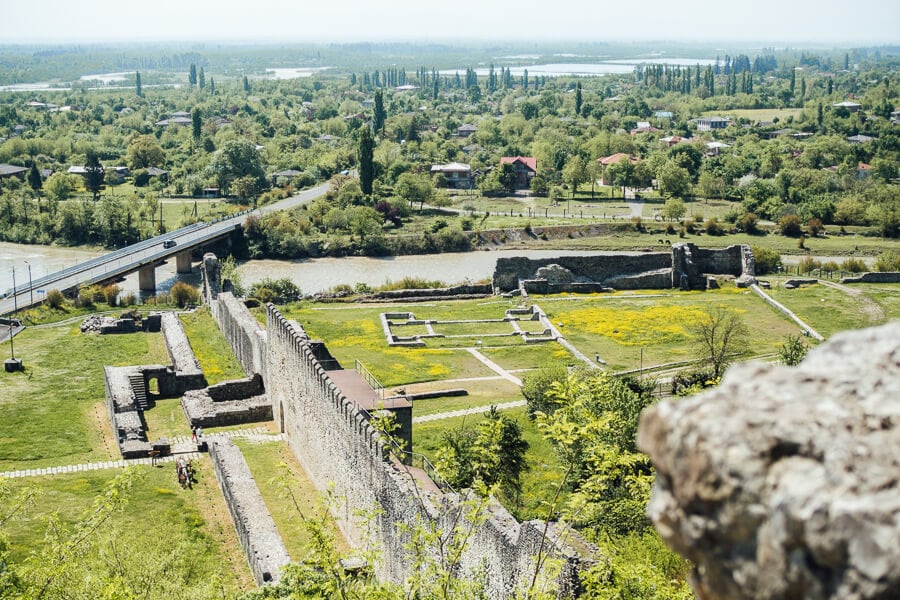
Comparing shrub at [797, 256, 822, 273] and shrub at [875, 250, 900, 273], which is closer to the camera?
shrub at [875, 250, 900, 273]

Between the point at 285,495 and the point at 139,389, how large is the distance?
53.9ft

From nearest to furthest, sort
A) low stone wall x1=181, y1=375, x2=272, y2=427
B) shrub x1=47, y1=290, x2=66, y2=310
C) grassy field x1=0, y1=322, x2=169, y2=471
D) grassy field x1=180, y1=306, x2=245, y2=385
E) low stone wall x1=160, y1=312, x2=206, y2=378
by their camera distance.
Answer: grassy field x1=0, y1=322, x2=169, y2=471 → low stone wall x1=181, y1=375, x2=272, y2=427 → low stone wall x1=160, y1=312, x2=206, y2=378 → grassy field x1=180, y1=306, x2=245, y2=385 → shrub x1=47, y1=290, x2=66, y2=310

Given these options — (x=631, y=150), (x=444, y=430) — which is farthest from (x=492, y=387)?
(x=631, y=150)

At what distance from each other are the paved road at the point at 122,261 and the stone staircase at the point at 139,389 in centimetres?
1992

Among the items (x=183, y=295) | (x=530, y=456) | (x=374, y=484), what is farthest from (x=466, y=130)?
(x=374, y=484)

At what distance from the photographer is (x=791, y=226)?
8825cm

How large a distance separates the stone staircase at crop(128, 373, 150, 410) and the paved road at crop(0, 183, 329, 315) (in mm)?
19920

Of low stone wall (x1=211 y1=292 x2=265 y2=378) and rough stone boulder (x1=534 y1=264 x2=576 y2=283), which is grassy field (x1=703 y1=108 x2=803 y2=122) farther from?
low stone wall (x1=211 y1=292 x2=265 y2=378)

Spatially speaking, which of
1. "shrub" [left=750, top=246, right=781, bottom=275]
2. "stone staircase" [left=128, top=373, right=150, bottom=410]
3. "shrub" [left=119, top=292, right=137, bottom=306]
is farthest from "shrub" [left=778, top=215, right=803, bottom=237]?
"stone staircase" [left=128, top=373, right=150, bottom=410]

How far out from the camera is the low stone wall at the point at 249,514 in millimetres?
25148

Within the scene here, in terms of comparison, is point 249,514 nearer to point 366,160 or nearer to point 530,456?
point 530,456

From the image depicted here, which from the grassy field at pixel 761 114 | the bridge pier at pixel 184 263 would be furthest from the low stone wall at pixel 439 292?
the grassy field at pixel 761 114

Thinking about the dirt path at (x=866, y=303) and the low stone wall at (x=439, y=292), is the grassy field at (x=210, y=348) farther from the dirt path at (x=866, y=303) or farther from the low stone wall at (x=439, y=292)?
the dirt path at (x=866, y=303)

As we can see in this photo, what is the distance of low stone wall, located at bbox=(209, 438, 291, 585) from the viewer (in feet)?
82.5
